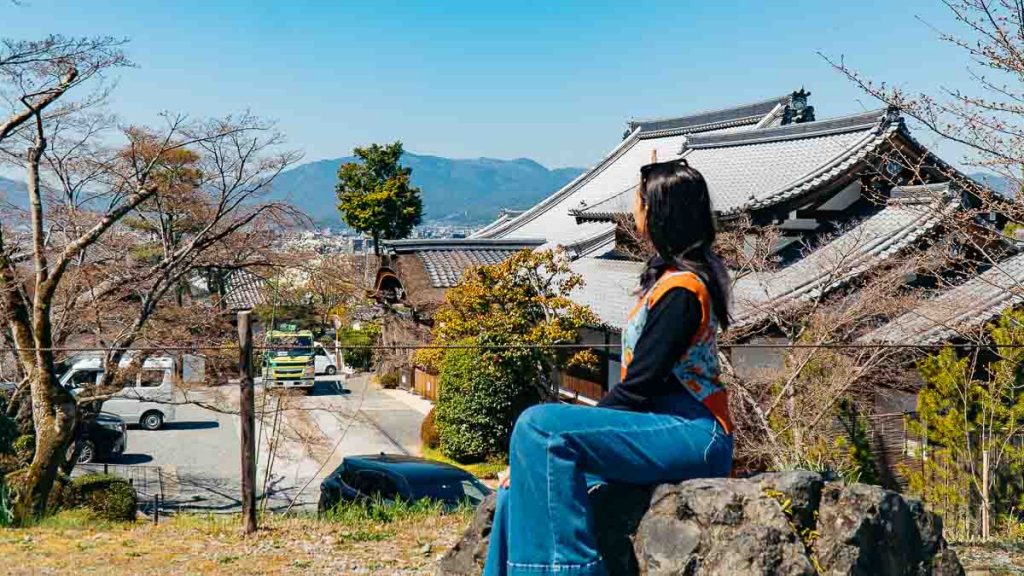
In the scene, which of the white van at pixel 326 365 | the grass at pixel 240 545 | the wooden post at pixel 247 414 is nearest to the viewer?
the grass at pixel 240 545

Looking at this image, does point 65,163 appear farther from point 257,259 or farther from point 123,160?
point 257,259

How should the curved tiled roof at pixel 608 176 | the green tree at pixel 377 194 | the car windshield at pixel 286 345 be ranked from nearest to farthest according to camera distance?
the car windshield at pixel 286 345
the curved tiled roof at pixel 608 176
the green tree at pixel 377 194

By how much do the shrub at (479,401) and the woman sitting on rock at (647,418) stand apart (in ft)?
36.9

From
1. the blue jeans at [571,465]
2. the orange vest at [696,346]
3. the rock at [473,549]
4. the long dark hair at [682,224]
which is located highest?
the long dark hair at [682,224]

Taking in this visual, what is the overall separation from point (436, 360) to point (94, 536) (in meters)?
10.3

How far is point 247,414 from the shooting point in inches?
203

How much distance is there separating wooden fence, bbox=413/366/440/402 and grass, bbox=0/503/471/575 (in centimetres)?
1532

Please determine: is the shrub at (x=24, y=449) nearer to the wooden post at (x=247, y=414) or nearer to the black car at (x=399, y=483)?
the black car at (x=399, y=483)

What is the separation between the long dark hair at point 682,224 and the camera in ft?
8.70

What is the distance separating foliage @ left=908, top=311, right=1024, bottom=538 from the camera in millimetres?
9281

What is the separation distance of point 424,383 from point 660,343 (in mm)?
20326

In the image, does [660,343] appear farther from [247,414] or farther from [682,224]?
[247,414]

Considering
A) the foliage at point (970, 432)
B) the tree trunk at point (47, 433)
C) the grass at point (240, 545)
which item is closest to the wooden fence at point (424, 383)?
the foliage at point (970, 432)

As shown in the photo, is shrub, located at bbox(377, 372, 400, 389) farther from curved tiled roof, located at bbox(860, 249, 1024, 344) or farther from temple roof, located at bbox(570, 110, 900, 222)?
curved tiled roof, located at bbox(860, 249, 1024, 344)
